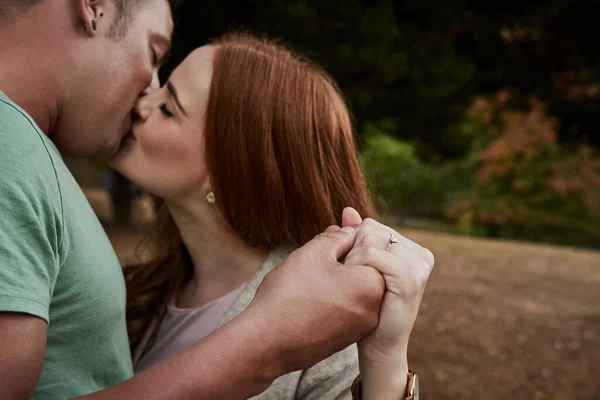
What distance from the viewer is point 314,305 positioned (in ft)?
3.83

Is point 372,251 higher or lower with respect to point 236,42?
lower

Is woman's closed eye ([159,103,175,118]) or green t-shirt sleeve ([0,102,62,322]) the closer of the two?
green t-shirt sleeve ([0,102,62,322])

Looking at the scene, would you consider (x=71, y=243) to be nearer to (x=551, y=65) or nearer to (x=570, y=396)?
(x=570, y=396)

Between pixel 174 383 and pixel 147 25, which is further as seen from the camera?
pixel 147 25

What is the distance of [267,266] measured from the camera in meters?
1.92

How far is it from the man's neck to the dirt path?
13.9 ft

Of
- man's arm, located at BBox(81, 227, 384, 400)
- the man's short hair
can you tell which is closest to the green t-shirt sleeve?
man's arm, located at BBox(81, 227, 384, 400)

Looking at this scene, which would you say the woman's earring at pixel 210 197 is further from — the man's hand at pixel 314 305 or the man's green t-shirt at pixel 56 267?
the man's hand at pixel 314 305

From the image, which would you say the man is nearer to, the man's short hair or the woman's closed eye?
the man's short hair

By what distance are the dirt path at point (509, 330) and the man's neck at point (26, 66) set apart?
423 cm

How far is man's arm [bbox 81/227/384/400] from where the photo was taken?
3.66 ft

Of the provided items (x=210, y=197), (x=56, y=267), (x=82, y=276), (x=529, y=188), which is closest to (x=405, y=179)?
(x=529, y=188)

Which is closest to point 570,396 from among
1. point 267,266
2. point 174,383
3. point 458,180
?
point 267,266

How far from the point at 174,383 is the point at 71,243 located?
14.0 inches
